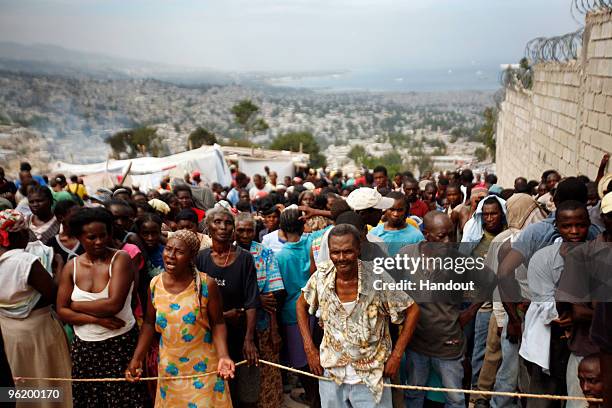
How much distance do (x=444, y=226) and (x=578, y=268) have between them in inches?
38.1

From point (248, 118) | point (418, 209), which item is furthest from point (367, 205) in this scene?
point (248, 118)

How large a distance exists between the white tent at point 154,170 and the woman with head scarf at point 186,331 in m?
13.2

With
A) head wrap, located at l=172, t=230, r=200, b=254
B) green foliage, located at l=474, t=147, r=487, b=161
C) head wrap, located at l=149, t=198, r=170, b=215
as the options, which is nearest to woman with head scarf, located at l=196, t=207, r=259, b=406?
head wrap, located at l=172, t=230, r=200, b=254

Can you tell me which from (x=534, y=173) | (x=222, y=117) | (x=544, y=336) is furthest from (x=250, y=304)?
(x=222, y=117)

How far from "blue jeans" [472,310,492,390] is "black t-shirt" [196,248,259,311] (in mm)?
1791

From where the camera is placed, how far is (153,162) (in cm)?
1845

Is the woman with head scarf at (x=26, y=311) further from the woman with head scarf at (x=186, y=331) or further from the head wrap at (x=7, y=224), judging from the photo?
the woman with head scarf at (x=186, y=331)

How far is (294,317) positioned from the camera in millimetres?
4887

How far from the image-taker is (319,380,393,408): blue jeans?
364 centimetres

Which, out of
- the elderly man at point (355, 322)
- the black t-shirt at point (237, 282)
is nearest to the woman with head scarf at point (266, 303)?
the black t-shirt at point (237, 282)

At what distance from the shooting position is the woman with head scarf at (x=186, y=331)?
12.4ft

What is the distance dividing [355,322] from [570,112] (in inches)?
318

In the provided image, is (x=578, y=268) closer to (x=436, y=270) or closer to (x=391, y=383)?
(x=436, y=270)

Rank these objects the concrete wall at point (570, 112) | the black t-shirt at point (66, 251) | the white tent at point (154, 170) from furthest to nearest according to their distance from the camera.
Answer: the white tent at point (154, 170) → the concrete wall at point (570, 112) → the black t-shirt at point (66, 251)
